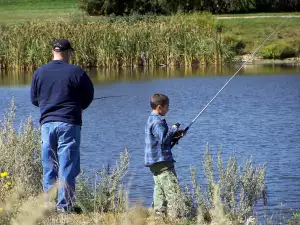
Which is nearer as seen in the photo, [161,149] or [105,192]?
[161,149]

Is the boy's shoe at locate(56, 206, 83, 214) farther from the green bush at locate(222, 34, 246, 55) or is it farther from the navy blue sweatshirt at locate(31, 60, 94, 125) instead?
the green bush at locate(222, 34, 246, 55)

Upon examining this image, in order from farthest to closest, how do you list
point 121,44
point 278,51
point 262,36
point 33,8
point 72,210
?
point 33,8 < point 262,36 < point 278,51 < point 121,44 < point 72,210

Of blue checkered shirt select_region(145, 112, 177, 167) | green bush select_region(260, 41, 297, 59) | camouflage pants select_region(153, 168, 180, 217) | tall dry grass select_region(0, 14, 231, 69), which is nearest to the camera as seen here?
blue checkered shirt select_region(145, 112, 177, 167)

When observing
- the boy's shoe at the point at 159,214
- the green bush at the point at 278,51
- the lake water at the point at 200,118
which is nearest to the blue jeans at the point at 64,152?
the lake water at the point at 200,118

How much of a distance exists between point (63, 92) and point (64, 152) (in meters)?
0.50

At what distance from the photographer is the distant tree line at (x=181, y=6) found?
43.3 metres

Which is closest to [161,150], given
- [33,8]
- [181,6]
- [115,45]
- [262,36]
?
[115,45]

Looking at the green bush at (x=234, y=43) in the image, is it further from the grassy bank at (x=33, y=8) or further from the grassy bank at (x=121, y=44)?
the grassy bank at (x=33, y=8)

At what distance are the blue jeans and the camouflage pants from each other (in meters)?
0.74

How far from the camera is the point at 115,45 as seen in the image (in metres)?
29.0

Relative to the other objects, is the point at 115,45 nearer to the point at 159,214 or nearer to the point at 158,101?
the point at 159,214

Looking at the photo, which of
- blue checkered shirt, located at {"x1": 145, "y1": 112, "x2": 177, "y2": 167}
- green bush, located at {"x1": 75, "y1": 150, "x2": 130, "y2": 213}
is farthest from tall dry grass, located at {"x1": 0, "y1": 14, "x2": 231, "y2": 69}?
blue checkered shirt, located at {"x1": 145, "y1": 112, "x2": 177, "y2": 167}

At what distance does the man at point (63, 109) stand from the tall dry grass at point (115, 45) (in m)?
21.0

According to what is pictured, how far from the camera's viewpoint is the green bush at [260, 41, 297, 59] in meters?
32.3
